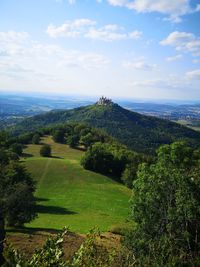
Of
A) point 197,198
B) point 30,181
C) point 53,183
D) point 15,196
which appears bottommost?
point 53,183

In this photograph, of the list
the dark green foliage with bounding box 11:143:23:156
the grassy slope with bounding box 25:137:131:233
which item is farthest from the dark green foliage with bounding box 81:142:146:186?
the dark green foliage with bounding box 11:143:23:156

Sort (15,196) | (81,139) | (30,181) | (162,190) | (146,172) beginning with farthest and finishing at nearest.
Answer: (81,139) < (30,181) < (146,172) < (15,196) < (162,190)

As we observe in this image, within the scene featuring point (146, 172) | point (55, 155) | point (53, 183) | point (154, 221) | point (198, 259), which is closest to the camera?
point (198, 259)

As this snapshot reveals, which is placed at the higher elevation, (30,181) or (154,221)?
(154,221)

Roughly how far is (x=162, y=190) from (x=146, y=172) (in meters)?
8.62

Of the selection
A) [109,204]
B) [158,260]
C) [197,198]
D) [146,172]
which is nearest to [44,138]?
[109,204]

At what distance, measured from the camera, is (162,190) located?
91.8 ft

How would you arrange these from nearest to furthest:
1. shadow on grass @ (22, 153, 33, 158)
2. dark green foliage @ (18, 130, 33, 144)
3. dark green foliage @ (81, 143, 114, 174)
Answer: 1. dark green foliage @ (81, 143, 114, 174)
2. shadow on grass @ (22, 153, 33, 158)
3. dark green foliage @ (18, 130, 33, 144)

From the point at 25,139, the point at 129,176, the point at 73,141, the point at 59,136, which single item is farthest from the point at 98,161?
the point at 25,139

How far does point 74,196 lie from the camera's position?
232 feet

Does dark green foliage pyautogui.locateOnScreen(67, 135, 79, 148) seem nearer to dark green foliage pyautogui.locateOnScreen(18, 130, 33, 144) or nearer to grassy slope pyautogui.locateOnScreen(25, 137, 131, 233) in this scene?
grassy slope pyautogui.locateOnScreen(25, 137, 131, 233)

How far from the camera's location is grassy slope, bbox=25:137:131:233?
156 feet

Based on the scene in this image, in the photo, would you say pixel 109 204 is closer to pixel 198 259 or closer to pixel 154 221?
pixel 154 221

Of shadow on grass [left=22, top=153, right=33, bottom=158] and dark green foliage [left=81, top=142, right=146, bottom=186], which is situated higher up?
dark green foliage [left=81, top=142, right=146, bottom=186]
